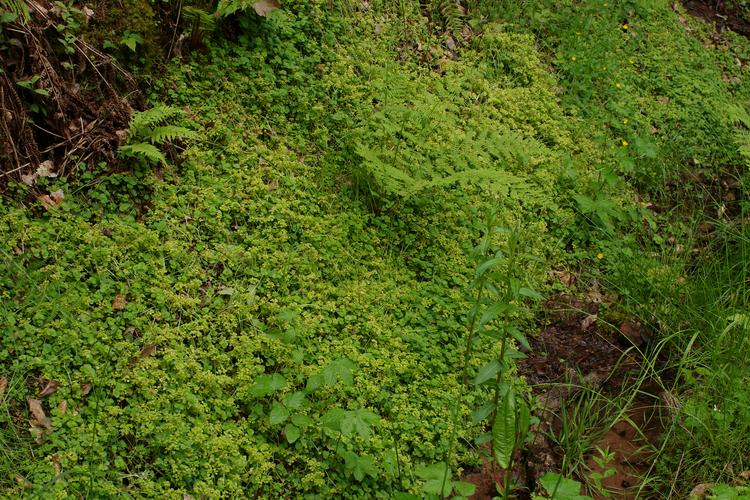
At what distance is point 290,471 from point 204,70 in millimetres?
2826

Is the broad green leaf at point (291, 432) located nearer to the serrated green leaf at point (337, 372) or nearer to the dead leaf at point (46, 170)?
the serrated green leaf at point (337, 372)

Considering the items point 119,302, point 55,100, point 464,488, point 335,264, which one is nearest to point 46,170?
point 55,100

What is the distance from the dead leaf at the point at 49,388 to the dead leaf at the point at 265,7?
3023 millimetres

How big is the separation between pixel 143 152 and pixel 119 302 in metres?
1.00

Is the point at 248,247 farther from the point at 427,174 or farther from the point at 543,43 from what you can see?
the point at 543,43

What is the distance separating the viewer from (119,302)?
3898 mm

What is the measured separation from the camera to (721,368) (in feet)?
14.5

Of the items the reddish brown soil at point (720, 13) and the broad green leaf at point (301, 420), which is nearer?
the broad green leaf at point (301, 420)

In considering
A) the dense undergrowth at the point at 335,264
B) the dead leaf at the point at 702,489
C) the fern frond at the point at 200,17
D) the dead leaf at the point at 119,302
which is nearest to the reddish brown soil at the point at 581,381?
the dense undergrowth at the point at 335,264

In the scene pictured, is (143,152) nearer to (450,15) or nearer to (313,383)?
(313,383)

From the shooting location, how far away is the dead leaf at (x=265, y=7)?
527cm

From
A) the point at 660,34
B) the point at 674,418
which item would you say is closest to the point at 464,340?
the point at 674,418

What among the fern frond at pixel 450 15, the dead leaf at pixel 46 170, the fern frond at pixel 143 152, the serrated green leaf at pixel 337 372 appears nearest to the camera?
the serrated green leaf at pixel 337 372

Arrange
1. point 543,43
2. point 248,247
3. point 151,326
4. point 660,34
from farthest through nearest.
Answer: point 660,34
point 543,43
point 248,247
point 151,326
